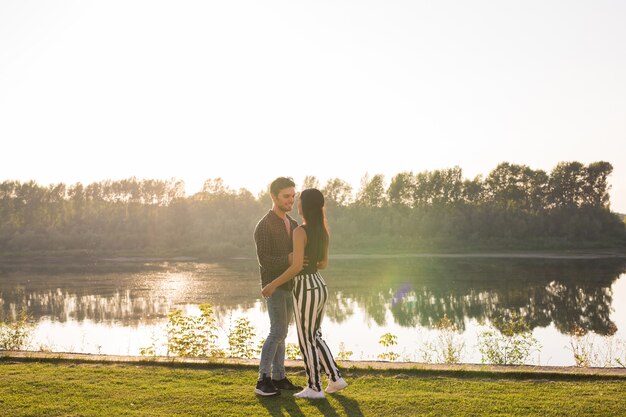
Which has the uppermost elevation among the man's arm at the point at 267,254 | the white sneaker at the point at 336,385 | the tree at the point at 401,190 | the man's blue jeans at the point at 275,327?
the tree at the point at 401,190

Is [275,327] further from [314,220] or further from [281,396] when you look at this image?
[314,220]

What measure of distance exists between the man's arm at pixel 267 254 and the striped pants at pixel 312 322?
0.82ft

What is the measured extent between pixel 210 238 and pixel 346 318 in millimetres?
64314

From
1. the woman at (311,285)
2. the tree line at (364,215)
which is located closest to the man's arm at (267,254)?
the woman at (311,285)

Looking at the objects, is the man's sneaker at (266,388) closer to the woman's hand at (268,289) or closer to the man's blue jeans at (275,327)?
the man's blue jeans at (275,327)

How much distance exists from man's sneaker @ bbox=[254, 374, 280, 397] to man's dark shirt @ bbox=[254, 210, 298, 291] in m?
0.94

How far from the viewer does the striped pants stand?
559 centimetres

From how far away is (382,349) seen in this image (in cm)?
1698

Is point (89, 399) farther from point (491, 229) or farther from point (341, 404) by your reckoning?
point (491, 229)

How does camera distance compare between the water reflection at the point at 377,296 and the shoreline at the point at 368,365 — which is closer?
the shoreline at the point at 368,365

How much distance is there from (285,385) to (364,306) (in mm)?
20722

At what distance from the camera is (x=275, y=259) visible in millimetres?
5852

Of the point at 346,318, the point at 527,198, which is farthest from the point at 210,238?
the point at 346,318

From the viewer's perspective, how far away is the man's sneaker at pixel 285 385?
6027 mm
